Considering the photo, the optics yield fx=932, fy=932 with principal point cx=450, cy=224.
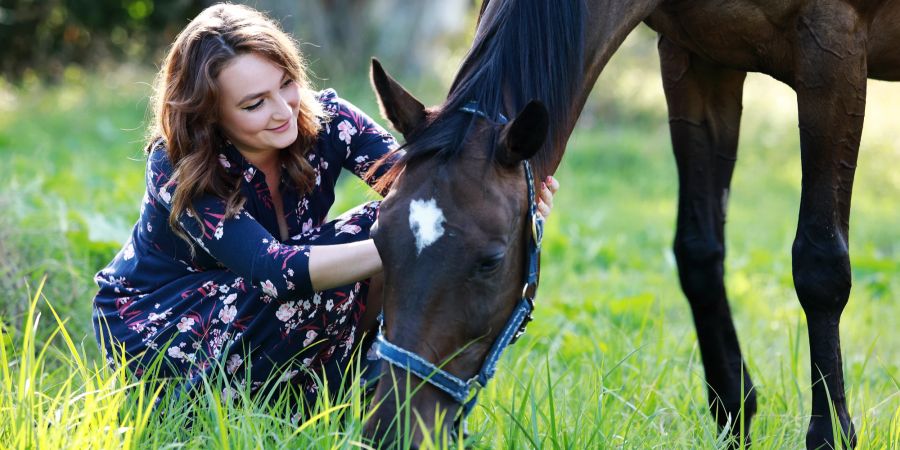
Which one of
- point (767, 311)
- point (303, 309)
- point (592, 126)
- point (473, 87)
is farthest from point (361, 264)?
point (592, 126)

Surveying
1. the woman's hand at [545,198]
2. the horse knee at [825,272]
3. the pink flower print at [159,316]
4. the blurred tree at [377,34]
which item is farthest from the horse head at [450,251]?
the blurred tree at [377,34]

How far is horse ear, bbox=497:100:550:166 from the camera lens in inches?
81.5

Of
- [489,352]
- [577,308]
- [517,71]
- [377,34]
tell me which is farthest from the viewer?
[377,34]

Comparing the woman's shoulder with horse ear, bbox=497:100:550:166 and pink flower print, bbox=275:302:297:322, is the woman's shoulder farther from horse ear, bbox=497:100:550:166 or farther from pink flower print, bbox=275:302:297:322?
horse ear, bbox=497:100:550:166

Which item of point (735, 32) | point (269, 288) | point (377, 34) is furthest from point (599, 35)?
point (377, 34)

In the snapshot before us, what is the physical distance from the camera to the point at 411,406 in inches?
82.2

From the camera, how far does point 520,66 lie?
7.62 feet

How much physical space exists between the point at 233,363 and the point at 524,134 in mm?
1196

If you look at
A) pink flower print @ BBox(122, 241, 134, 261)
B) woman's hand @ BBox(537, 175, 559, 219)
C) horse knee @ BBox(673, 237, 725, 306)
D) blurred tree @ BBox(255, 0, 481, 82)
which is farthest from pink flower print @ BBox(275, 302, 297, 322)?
blurred tree @ BBox(255, 0, 481, 82)

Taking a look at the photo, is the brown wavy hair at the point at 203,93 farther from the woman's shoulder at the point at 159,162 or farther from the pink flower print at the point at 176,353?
the pink flower print at the point at 176,353

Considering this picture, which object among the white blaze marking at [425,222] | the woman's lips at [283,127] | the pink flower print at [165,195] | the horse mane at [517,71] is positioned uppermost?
the horse mane at [517,71]

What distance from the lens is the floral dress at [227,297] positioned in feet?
8.61

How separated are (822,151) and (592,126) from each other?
8.84m

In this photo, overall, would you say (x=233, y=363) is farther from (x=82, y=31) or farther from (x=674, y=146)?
(x=82, y=31)
